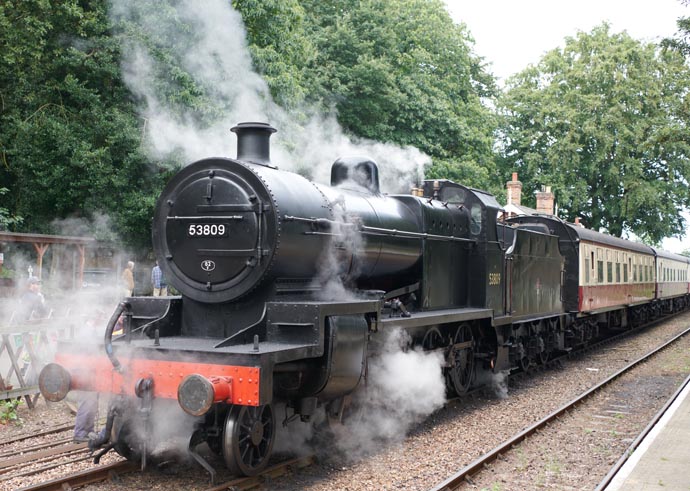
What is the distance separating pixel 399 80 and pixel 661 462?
68.3 feet

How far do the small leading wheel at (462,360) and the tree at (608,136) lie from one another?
97.2 feet

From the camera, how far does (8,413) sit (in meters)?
7.84

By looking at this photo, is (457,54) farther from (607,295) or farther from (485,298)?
(485,298)

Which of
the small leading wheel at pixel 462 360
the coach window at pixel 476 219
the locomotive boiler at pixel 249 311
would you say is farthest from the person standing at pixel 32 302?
the coach window at pixel 476 219

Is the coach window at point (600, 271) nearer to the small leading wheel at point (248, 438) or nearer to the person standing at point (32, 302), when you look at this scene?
the person standing at point (32, 302)

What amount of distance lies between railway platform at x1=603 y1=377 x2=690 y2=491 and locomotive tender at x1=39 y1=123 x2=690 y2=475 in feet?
7.89

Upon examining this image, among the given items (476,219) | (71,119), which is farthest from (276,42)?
(476,219)

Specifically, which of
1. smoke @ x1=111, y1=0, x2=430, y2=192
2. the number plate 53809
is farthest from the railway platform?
smoke @ x1=111, y1=0, x2=430, y2=192

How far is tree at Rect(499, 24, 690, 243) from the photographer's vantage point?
119ft

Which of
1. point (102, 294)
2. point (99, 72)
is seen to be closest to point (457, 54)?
point (99, 72)

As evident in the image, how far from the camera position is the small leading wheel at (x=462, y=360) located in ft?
28.9

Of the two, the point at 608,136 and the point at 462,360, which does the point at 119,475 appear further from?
the point at 608,136

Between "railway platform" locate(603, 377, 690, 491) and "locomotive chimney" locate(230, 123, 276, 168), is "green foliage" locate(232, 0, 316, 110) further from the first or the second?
"railway platform" locate(603, 377, 690, 491)

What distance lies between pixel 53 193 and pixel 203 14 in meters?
5.84
